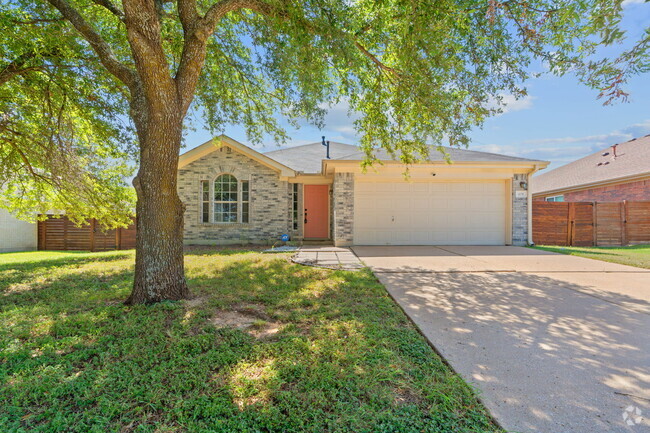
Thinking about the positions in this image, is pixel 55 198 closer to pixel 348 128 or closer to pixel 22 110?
pixel 22 110

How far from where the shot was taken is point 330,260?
714cm

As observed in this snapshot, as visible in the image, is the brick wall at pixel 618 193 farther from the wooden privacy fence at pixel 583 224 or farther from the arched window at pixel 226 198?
the arched window at pixel 226 198

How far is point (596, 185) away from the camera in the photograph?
15148mm

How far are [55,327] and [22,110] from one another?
637 centimetres

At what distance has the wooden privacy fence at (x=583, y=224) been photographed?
11.4 meters

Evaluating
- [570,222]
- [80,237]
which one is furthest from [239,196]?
[570,222]

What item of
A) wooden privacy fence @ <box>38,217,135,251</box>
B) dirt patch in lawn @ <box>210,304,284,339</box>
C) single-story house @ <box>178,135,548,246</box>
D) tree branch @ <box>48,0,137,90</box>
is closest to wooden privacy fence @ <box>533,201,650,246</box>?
single-story house @ <box>178,135,548,246</box>

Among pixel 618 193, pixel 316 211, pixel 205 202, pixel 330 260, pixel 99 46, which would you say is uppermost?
pixel 99 46

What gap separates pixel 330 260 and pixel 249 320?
3997mm

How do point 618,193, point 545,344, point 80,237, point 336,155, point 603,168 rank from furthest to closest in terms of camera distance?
point 603,168, point 618,193, point 336,155, point 80,237, point 545,344

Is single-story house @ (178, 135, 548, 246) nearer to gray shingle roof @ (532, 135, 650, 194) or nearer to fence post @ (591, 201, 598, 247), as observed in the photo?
fence post @ (591, 201, 598, 247)

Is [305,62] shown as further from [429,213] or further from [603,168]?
[603,168]

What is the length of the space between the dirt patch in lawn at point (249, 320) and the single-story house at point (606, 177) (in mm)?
18104

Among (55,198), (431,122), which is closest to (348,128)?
(431,122)
